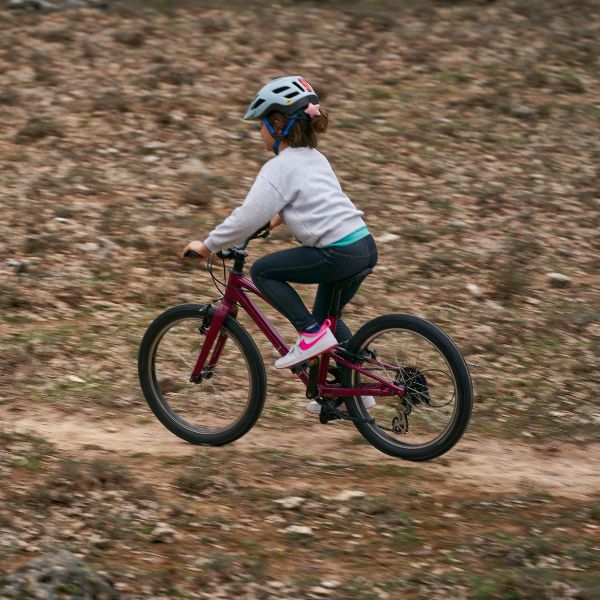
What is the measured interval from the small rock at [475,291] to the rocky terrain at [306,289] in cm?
2

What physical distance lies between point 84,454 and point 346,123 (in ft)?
21.4

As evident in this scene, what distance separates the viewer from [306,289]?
8930 millimetres

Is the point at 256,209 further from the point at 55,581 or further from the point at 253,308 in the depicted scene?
the point at 55,581

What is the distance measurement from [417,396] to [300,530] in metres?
1.16

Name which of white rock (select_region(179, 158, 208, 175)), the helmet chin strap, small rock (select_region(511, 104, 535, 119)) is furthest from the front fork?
small rock (select_region(511, 104, 535, 119))

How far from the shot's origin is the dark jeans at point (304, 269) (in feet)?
18.9

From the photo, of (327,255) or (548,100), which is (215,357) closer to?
(327,255)

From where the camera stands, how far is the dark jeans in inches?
227

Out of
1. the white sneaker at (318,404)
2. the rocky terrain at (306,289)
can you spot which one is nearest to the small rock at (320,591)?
the rocky terrain at (306,289)

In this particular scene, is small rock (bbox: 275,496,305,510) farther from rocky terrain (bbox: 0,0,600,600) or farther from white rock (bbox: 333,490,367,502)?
white rock (bbox: 333,490,367,502)

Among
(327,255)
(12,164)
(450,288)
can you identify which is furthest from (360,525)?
(12,164)

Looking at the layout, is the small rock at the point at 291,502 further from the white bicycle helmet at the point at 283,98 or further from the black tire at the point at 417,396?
the white bicycle helmet at the point at 283,98

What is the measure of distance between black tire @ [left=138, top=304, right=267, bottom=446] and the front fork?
0.02 meters

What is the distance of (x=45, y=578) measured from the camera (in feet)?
14.8
